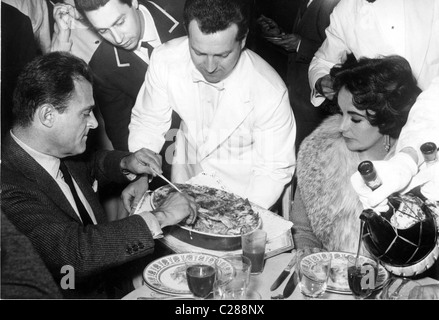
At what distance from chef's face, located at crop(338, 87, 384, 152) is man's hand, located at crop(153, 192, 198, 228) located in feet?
2.30

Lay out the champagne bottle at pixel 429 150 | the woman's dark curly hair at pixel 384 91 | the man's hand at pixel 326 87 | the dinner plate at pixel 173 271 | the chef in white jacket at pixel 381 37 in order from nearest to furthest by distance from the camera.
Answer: the champagne bottle at pixel 429 150, the dinner plate at pixel 173 271, the woman's dark curly hair at pixel 384 91, the chef in white jacket at pixel 381 37, the man's hand at pixel 326 87

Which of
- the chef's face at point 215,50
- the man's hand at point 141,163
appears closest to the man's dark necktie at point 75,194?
the man's hand at point 141,163

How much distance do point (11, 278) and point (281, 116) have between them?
1.31 m

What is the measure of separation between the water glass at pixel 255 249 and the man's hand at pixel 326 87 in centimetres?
78

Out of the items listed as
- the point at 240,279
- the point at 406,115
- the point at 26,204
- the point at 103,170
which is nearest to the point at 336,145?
the point at 406,115

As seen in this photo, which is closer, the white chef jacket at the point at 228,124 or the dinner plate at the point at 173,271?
the dinner plate at the point at 173,271

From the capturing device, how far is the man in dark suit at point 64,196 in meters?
1.75

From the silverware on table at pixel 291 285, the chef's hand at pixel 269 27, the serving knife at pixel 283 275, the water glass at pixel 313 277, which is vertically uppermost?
the chef's hand at pixel 269 27

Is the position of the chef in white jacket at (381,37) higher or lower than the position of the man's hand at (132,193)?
higher

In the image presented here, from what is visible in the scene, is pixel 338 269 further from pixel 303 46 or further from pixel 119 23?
pixel 119 23

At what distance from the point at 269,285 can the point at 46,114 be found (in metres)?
1.00

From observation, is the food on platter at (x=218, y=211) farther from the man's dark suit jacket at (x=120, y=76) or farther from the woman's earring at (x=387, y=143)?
the woman's earring at (x=387, y=143)

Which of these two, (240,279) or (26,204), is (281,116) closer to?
(240,279)

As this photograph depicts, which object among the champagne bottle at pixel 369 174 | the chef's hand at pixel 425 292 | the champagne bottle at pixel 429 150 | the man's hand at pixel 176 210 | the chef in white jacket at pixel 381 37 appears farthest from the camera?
the chef in white jacket at pixel 381 37
